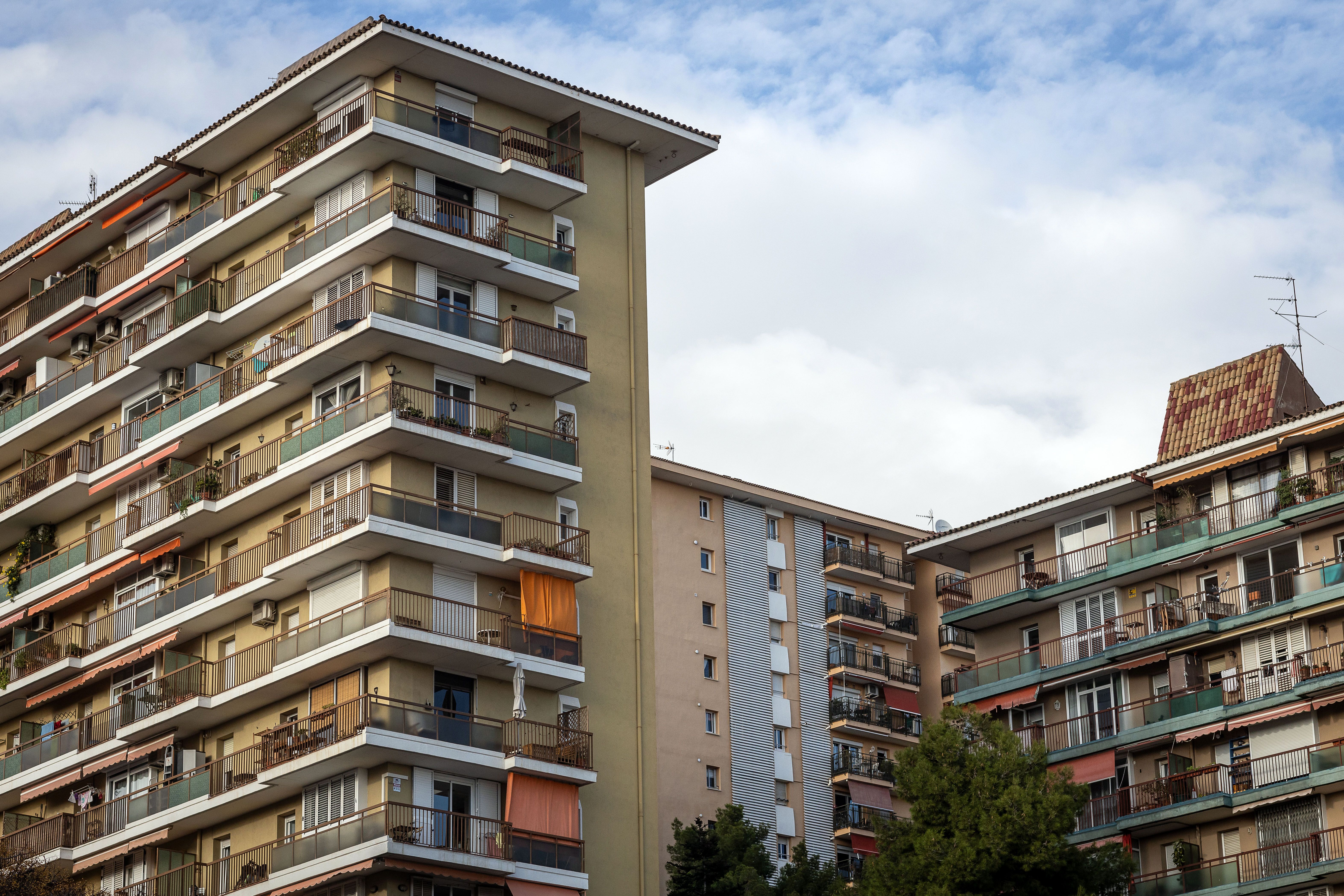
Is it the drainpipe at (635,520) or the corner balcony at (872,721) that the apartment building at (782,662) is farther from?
the drainpipe at (635,520)

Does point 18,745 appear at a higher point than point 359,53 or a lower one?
lower

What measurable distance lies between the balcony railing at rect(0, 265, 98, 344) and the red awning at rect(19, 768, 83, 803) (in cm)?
1499

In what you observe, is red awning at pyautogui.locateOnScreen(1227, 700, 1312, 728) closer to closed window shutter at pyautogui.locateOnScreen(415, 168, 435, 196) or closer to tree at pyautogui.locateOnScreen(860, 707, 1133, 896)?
tree at pyautogui.locateOnScreen(860, 707, 1133, 896)

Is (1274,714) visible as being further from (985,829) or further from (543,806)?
(543,806)

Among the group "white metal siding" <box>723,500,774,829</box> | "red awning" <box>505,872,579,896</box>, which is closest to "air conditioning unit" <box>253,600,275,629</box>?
"red awning" <box>505,872,579,896</box>

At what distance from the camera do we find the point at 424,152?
58469 millimetres

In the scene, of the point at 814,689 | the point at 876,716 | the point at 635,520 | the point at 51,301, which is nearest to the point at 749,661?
the point at 814,689

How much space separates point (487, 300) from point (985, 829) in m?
19.4

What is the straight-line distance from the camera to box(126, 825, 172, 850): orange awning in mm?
58125

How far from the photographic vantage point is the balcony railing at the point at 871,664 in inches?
3561

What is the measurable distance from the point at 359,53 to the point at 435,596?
14.9m

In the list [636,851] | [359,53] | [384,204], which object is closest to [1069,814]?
[636,851]

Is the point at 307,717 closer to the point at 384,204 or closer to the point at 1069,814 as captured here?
the point at 384,204

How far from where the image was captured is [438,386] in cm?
5788
